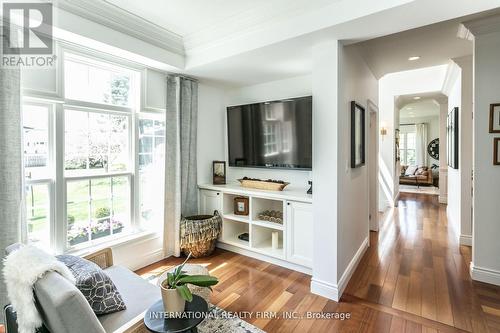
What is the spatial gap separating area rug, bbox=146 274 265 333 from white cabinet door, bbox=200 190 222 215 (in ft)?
4.96

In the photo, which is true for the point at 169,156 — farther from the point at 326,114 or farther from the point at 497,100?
the point at 497,100

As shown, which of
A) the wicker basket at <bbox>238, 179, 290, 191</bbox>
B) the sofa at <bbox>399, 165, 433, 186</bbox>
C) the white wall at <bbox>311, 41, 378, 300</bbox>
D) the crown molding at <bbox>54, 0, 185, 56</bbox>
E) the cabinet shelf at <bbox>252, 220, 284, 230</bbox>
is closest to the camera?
the crown molding at <bbox>54, 0, 185, 56</bbox>

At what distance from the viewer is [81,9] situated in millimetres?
2061

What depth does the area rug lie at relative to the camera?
193 centimetres

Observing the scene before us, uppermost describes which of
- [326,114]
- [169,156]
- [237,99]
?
[237,99]

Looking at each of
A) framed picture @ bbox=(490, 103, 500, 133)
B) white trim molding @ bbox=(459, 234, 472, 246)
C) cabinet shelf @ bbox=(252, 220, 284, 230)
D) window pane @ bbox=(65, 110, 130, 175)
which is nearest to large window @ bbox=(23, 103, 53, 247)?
window pane @ bbox=(65, 110, 130, 175)

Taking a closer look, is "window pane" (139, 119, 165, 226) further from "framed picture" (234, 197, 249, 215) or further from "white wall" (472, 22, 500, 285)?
"white wall" (472, 22, 500, 285)

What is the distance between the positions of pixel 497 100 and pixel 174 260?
3.92 metres

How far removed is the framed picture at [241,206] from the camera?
10.9 ft

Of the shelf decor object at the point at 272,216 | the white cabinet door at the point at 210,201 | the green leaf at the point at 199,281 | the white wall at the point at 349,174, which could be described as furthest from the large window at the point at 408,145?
the green leaf at the point at 199,281

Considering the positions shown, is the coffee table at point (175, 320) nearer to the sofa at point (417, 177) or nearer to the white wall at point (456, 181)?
the white wall at point (456, 181)

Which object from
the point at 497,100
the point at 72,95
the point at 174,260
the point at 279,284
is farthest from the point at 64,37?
the point at 497,100

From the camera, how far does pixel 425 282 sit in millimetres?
2588

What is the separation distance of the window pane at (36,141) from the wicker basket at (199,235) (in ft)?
5.06
